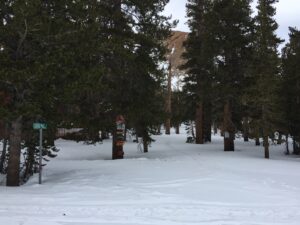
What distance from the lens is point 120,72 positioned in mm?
21078

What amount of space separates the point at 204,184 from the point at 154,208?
413 centimetres

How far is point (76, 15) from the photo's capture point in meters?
14.6

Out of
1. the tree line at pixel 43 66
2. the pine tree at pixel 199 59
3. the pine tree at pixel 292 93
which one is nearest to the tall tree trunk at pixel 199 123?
the pine tree at pixel 199 59

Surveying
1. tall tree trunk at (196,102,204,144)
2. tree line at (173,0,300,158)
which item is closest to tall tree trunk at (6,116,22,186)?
tree line at (173,0,300,158)

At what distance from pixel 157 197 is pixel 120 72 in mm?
10672

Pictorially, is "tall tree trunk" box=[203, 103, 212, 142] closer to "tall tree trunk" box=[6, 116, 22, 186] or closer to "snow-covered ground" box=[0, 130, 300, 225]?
"snow-covered ground" box=[0, 130, 300, 225]

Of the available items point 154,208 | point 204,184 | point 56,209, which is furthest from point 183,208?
point 204,184

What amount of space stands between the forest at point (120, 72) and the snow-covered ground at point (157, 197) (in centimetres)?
245

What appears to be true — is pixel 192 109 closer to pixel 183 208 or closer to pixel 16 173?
pixel 16 173

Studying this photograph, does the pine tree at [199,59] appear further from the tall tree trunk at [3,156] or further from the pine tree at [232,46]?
the tall tree trunk at [3,156]

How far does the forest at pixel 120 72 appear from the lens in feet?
44.1

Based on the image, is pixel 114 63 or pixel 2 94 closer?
pixel 2 94

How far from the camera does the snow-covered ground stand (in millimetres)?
8805

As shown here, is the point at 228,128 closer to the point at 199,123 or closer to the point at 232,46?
the point at 232,46
